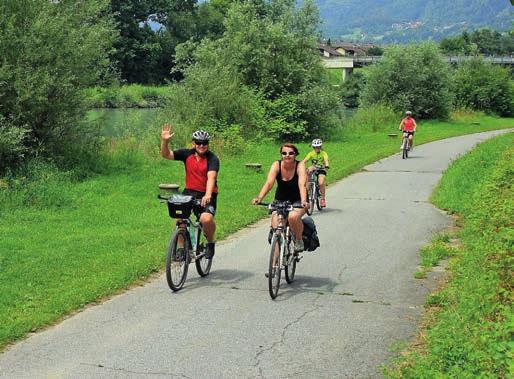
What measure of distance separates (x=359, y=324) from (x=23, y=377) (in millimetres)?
3334

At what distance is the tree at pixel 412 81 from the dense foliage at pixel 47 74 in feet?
95.2

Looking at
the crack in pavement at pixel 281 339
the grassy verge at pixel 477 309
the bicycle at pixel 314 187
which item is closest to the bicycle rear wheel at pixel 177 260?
the crack in pavement at pixel 281 339

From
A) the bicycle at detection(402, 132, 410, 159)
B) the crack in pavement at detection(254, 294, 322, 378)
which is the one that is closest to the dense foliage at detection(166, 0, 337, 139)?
the bicycle at detection(402, 132, 410, 159)

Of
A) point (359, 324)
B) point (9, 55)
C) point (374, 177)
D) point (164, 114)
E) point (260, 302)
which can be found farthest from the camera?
point (164, 114)

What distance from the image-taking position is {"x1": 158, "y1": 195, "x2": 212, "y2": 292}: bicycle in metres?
7.99

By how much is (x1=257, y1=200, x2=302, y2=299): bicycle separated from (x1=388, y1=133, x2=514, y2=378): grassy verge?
70.0 inches

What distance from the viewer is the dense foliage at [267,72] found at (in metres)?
29.0

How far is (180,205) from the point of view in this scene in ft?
26.3

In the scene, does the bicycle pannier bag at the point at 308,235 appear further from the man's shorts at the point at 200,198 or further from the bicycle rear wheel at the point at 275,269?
the man's shorts at the point at 200,198

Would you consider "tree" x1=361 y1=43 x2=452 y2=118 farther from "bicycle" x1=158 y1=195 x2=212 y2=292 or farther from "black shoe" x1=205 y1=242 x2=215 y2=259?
"bicycle" x1=158 y1=195 x2=212 y2=292

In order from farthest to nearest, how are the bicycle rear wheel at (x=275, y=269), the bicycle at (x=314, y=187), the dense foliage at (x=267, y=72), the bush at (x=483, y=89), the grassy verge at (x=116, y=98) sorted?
1. the bush at (x=483, y=89)
2. the dense foliage at (x=267, y=72)
3. the grassy verge at (x=116, y=98)
4. the bicycle at (x=314, y=187)
5. the bicycle rear wheel at (x=275, y=269)

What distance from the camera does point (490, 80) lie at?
178ft

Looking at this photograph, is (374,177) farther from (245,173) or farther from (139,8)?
(139,8)

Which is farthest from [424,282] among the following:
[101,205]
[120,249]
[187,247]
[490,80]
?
[490,80]
